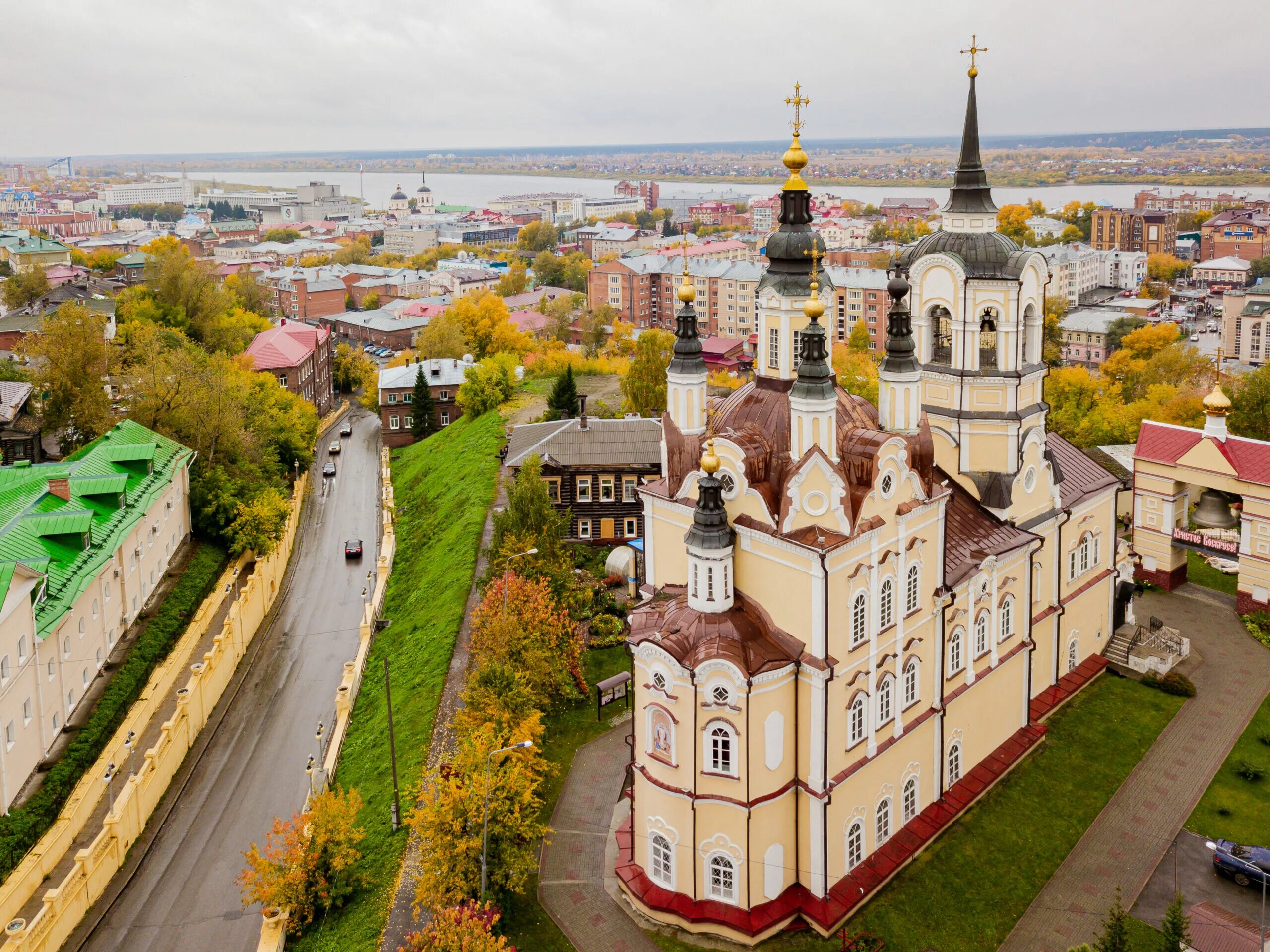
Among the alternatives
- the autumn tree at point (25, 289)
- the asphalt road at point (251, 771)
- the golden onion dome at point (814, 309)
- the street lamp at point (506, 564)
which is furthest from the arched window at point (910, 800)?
the autumn tree at point (25, 289)

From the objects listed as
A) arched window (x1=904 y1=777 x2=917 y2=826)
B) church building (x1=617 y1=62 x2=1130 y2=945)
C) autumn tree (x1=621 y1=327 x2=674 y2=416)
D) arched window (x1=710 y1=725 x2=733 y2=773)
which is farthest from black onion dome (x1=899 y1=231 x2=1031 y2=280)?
Result: autumn tree (x1=621 y1=327 x2=674 y2=416)

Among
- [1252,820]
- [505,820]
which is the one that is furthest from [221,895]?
[1252,820]

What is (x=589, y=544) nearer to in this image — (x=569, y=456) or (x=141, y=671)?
(x=569, y=456)

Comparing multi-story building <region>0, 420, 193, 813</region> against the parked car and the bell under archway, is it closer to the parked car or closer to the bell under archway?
the parked car

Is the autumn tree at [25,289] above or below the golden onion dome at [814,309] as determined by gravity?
below

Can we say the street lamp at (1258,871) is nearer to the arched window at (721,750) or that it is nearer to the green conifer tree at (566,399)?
the arched window at (721,750)

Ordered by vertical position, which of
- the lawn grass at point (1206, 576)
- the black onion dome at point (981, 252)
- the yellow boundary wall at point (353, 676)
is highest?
the black onion dome at point (981, 252)
